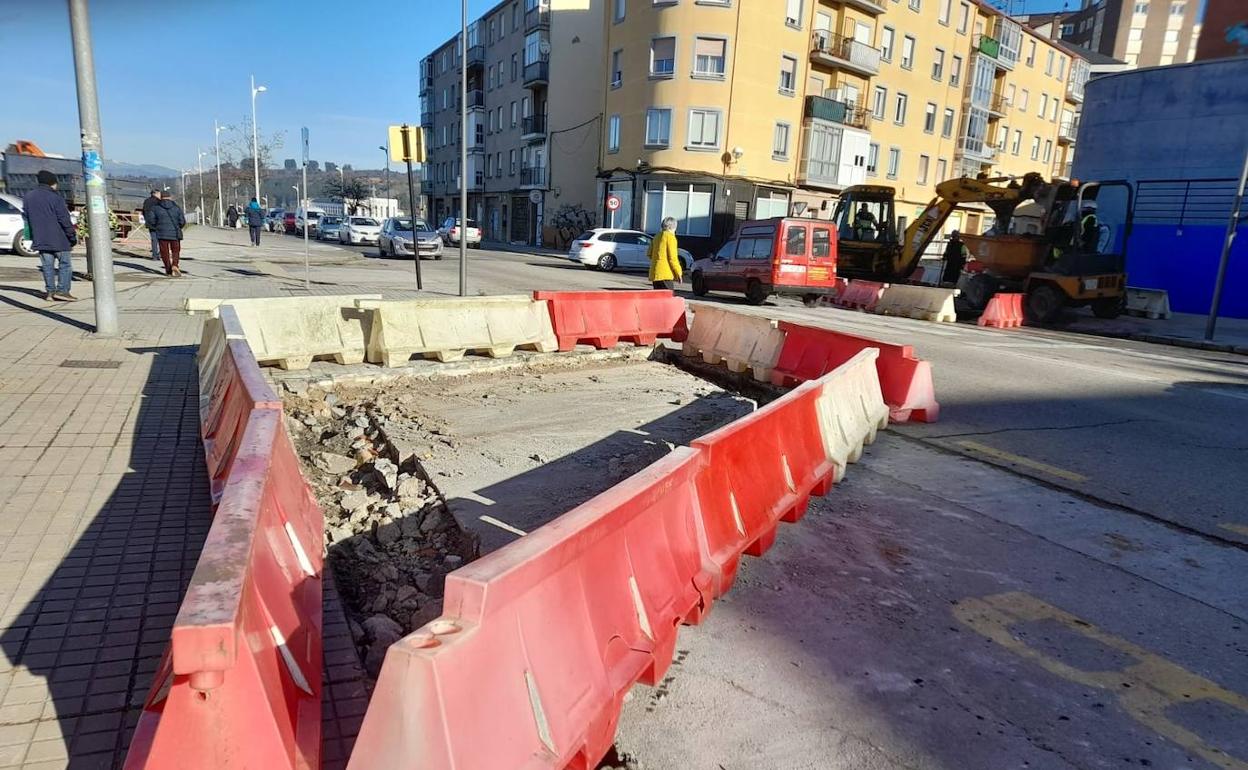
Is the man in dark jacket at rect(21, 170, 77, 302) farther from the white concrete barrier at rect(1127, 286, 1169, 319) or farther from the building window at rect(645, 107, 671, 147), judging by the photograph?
the building window at rect(645, 107, 671, 147)

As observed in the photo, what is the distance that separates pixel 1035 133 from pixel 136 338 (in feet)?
201

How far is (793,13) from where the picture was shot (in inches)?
1415

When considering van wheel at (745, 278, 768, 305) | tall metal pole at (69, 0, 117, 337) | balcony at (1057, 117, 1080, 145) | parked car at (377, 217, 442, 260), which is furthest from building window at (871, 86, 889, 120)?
tall metal pole at (69, 0, 117, 337)

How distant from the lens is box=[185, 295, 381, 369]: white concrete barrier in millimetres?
7840

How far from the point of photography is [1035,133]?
55.1 metres

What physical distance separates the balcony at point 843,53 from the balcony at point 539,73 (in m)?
17.1

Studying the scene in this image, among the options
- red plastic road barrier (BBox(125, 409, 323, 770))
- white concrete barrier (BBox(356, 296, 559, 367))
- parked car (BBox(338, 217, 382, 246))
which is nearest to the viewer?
red plastic road barrier (BBox(125, 409, 323, 770))

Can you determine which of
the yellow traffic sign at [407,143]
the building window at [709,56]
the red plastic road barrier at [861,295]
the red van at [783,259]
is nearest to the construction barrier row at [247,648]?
the yellow traffic sign at [407,143]

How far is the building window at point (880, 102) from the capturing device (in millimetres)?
41219

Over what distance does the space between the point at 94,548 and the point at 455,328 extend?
5.36 metres

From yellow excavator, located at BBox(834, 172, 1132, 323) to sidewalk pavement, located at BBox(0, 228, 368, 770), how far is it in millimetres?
16440

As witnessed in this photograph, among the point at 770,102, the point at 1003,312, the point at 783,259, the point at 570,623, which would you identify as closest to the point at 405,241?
the point at 783,259

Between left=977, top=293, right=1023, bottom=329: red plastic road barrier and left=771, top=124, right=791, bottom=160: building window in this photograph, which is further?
left=771, top=124, right=791, bottom=160: building window

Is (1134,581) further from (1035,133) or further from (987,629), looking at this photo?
(1035,133)
